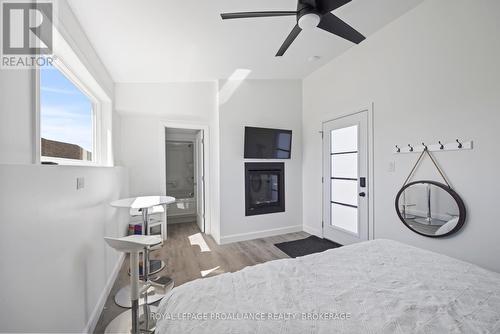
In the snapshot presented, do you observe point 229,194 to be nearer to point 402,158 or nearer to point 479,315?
point 402,158

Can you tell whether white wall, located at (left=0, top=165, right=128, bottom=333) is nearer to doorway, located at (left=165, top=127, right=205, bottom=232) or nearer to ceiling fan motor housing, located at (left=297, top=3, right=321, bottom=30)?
ceiling fan motor housing, located at (left=297, top=3, right=321, bottom=30)

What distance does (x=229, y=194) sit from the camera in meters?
3.49

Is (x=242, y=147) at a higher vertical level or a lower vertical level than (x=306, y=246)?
higher

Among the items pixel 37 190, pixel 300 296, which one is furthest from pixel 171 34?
pixel 300 296

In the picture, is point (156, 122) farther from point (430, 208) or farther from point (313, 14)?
point (430, 208)

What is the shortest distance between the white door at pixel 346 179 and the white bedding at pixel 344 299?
1.56 m

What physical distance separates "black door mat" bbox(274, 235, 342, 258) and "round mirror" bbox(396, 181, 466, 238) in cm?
125

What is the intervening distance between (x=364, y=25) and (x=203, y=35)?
1817 mm

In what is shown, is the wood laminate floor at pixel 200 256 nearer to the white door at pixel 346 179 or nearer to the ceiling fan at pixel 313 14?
the white door at pixel 346 179

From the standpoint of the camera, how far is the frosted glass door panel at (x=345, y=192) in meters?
3.01

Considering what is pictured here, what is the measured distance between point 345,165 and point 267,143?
1.28m

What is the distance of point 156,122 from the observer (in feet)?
12.1

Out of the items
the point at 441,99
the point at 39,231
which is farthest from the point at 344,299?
the point at 441,99

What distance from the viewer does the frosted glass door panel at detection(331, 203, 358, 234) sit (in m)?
3.01
